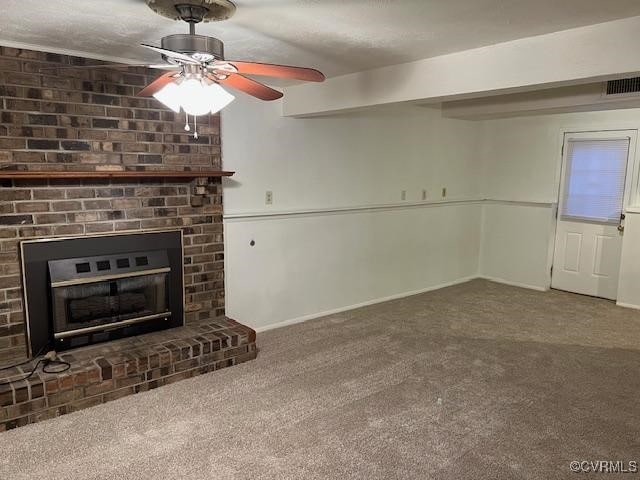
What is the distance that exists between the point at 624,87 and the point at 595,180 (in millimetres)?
1831

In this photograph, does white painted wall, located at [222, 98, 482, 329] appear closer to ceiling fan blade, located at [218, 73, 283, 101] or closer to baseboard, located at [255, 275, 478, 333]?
baseboard, located at [255, 275, 478, 333]

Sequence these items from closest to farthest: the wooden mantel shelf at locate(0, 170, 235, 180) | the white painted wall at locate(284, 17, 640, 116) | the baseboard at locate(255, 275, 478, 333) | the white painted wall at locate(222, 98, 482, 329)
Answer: the white painted wall at locate(284, 17, 640, 116), the wooden mantel shelf at locate(0, 170, 235, 180), the white painted wall at locate(222, 98, 482, 329), the baseboard at locate(255, 275, 478, 333)

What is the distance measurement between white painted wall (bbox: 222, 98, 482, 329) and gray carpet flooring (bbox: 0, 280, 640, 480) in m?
0.56

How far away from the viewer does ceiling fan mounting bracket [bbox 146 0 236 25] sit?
6.11ft

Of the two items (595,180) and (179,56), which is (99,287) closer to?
(179,56)

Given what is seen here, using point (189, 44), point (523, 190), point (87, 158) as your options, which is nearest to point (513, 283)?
point (523, 190)

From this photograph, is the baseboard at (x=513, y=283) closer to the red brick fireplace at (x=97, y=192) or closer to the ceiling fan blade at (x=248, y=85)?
the red brick fireplace at (x=97, y=192)

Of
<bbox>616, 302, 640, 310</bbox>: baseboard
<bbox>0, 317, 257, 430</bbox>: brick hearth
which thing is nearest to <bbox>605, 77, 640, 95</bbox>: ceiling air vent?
<bbox>616, 302, 640, 310</bbox>: baseboard

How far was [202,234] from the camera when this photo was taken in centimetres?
362

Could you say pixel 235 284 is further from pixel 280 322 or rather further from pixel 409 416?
pixel 409 416

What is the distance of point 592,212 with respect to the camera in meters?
5.11

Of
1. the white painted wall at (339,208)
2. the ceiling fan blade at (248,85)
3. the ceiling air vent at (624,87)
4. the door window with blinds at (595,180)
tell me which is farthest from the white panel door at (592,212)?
the ceiling fan blade at (248,85)

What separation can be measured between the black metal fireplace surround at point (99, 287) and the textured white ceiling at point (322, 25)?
1.25 m

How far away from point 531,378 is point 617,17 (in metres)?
2.20
